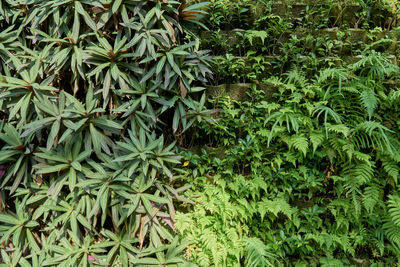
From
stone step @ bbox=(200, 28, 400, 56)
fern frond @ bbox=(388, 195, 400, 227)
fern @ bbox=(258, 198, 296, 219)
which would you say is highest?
stone step @ bbox=(200, 28, 400, 56)

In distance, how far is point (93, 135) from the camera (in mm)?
1882

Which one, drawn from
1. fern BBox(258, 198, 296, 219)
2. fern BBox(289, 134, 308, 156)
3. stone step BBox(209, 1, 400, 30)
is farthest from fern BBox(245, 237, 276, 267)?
stone step BBox(209, 1, 400, 30)

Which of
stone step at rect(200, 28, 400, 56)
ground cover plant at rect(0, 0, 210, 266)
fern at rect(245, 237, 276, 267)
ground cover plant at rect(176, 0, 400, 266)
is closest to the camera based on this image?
ground cover plant at rect(0, 0, 210, 266)

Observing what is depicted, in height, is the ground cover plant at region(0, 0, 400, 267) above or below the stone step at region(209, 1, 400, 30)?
below

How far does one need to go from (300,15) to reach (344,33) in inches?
16.7

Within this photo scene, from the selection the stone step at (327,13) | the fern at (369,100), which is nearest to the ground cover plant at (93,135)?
the stone step at (327,13)

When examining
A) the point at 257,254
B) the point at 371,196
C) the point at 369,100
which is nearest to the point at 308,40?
the point at 369,100

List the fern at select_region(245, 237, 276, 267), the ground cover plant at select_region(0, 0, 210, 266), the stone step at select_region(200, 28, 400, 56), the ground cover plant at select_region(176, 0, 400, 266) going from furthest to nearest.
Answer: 1. the stone step at select_region(200, 28, 400, 56)
2. the ground cover plant at select_region(176, 0, 400, 266)
3. the fern at select_region(245, 237, 276, 267)
4. the ground cover plant at select_region(0, 0, 210, 266)

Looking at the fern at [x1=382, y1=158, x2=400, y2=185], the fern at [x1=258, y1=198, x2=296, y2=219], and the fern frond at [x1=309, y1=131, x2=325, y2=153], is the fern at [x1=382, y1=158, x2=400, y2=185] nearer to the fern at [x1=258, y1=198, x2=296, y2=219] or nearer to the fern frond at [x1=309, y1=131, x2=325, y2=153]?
the fern frond at [x1=309, y1=131, x2=325, y2=153]

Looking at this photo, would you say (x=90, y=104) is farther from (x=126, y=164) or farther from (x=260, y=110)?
(x=260, y=110)

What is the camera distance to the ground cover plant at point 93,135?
Result: 188 centimetres

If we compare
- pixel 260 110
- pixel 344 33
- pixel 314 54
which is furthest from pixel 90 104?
pixel 344 33

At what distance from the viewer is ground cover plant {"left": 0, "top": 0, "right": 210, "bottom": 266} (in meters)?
1.88

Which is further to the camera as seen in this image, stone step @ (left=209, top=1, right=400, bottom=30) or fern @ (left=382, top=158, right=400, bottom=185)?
stone step @ (left=209, top=1, right=400, bottom=30)
